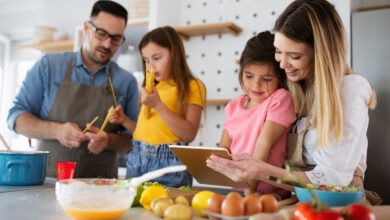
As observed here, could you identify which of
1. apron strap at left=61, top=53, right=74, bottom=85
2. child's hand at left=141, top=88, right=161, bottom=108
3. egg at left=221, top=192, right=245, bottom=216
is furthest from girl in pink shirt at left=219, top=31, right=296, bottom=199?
apron strap at left=61, top=53, right=74, bottom=85

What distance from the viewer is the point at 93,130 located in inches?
70.4

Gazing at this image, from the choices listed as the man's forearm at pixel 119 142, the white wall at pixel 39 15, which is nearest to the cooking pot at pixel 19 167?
the man's forearm at pixel 119 142

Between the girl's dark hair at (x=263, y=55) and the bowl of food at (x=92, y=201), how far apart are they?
0.84 m

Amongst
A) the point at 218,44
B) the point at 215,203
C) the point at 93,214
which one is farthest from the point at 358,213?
the point at 218,44

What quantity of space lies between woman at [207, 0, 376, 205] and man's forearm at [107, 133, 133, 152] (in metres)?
0.90

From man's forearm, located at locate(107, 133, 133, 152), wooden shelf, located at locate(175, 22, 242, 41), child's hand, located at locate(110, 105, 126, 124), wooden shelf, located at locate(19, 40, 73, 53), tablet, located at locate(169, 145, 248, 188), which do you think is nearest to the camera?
tablet, located at locate(169, 145, 248, 188)

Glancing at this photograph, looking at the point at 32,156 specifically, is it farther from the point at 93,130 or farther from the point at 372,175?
the point at 372,175

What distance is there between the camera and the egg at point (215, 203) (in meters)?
0.79

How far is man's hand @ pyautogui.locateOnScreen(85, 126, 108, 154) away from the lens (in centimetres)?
173

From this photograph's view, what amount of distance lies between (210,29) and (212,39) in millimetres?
188

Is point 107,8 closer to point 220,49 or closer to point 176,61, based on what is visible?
point 176,61

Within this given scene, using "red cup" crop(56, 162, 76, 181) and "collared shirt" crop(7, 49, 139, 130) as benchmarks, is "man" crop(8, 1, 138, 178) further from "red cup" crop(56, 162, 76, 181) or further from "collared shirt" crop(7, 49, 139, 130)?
"red cup" crop(56, 162, 76, 181)

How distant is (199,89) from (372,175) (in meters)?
1.25

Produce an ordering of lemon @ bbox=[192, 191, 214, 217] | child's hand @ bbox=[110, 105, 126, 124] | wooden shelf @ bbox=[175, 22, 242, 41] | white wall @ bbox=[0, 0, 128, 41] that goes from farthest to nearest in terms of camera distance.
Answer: white wall @ bbox=[0, 0, 128, 41] < wooden shelf @ bbox=[175, 22, 242, 41] < child's hand @ bbox=[110, 105, 126, 124] < lemon @ bbox=[192, 191, 214, 217]
